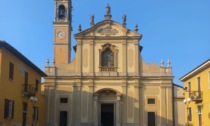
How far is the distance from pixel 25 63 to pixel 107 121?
14.0 metres

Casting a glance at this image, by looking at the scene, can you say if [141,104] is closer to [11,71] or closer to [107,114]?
[107,114]

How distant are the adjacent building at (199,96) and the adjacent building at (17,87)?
12.2 meters

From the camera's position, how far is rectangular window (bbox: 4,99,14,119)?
22531 mm

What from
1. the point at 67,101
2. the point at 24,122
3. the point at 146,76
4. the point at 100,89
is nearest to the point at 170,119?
the point at 146,76

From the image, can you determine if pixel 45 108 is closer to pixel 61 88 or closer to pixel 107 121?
pixel 61 88

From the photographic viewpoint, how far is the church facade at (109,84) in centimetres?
3681

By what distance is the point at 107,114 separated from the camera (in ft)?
125

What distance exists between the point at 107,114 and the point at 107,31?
8.88 meters

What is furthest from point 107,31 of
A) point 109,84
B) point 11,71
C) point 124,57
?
point 11,71

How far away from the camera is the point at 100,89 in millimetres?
37125

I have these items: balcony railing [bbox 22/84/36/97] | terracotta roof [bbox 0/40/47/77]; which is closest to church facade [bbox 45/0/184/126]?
terracotta roof [bbox 0/40/47/77]

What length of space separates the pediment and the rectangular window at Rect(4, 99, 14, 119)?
15957mm

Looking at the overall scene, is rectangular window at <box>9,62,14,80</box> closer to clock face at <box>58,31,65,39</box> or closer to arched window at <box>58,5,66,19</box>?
clock face at <box>58,31,65,39</box>

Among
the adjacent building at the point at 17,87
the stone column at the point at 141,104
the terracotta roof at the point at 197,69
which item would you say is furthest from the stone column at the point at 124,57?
the adjacent building at the point at 17,87
